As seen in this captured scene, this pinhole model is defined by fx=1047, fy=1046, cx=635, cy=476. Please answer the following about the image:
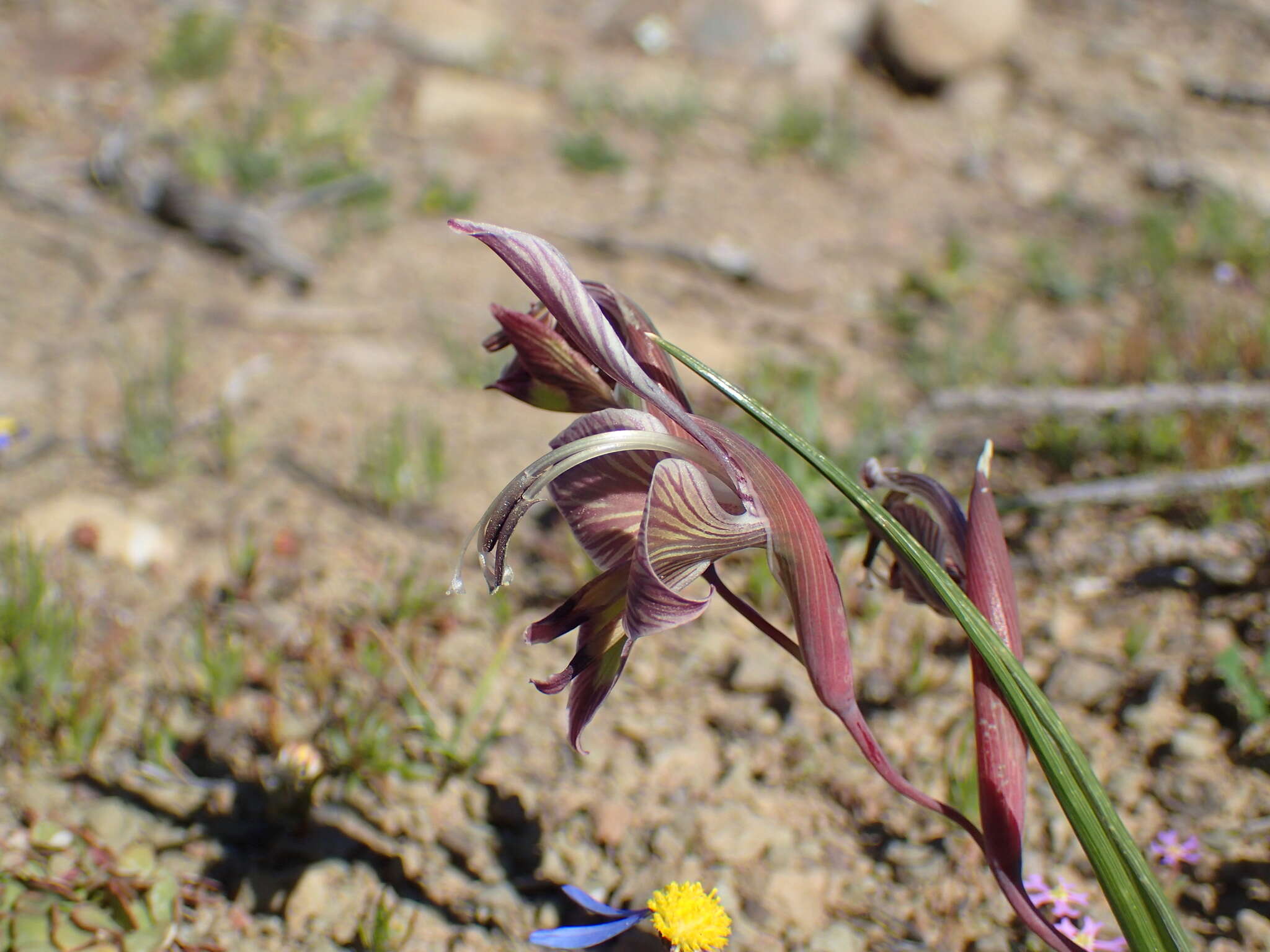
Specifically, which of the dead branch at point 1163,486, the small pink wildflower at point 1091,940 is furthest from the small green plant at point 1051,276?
the small pink wildflower at point 1091,940

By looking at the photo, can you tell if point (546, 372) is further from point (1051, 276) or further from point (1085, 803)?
point (1051, 276)

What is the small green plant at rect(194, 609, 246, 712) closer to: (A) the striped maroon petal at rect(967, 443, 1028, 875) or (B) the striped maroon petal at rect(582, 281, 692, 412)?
(B) the striped maroon petal at rect(582, 281, 692, 412)

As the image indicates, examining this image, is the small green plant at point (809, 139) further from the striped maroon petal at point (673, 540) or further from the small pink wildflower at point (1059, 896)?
the striped maroon petal at point (673, 540)

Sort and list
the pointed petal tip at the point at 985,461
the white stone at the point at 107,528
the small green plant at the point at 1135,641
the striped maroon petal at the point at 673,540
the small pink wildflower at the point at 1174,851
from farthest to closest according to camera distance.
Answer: the white stone at the point at 107,528 → the small green plant at the point at 1135,641 → the small pink wildflower at the point at 1174,851 → the pointed petal tip at the point at 985,461 → the striped maroon petal at the point at 673,540

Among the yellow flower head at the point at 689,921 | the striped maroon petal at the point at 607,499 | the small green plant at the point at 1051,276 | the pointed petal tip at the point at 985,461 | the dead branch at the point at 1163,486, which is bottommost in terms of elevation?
the yellow flower head at the point at 689,921

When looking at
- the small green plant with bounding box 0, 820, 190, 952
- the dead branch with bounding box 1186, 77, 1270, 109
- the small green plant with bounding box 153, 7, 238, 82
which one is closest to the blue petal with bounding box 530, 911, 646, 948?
the small green plant with bounding box 0, 820, 190, 952

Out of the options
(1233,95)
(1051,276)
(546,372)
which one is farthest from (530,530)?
(1051,276)

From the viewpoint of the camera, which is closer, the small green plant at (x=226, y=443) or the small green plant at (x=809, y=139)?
the small green plant at (x=226, y=443)

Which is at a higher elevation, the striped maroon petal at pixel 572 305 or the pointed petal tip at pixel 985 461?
the striped maroon petal at pixel 572 305
